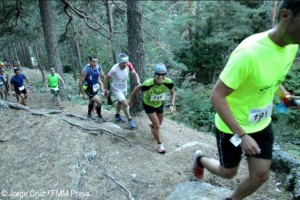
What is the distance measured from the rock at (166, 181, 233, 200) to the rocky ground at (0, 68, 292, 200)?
1.85 feet

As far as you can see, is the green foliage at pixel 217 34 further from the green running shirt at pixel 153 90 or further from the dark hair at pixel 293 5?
the dark hair at pixel 293 5

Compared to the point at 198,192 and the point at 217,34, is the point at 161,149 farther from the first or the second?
the point at 217,34

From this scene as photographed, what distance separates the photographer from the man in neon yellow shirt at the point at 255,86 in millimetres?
2404

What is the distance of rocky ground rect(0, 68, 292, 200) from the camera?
4.40 m

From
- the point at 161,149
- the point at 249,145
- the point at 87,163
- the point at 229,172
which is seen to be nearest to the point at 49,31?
the point at 161,149

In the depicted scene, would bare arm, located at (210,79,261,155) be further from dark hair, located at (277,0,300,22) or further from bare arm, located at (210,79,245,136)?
dark hair, located at (277,0,300,22)

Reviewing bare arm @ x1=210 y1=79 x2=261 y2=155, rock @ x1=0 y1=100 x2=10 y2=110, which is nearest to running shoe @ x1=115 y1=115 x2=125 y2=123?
rock @ x1=0 y1=100 x2=10 y2=110

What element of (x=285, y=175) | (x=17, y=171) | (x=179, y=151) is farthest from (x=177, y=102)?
(x=17, y=171)

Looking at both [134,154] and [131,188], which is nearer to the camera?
[131,188]

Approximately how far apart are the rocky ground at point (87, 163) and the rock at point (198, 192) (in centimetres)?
56

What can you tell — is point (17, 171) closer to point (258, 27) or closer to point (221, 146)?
point (221, 146)

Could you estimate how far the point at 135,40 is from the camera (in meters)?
8.32

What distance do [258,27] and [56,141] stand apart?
18.6 m

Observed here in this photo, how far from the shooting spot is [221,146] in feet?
10.2
